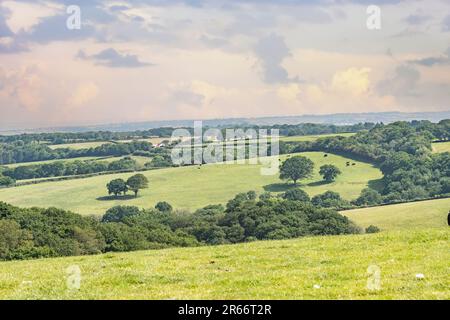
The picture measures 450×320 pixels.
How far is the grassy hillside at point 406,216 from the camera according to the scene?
314 feet

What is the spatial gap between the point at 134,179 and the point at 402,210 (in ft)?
267

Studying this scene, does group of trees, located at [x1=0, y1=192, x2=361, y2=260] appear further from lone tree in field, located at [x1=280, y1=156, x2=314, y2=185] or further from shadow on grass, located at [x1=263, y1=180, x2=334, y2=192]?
lone tree in field, located at [x1=280, y1=156, x2=314, y2=185]

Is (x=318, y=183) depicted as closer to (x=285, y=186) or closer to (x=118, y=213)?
(x=285, y=186)

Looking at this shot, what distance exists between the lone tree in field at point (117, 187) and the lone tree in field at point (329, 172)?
180 ft

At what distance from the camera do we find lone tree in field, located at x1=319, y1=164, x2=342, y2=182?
17038 cm

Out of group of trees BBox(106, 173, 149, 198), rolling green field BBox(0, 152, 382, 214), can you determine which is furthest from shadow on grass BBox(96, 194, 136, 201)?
group of trees BBox(106, 173, 149, 198)

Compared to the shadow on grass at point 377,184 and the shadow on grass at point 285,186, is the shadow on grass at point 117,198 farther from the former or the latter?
the shadow on grass at point 377,184

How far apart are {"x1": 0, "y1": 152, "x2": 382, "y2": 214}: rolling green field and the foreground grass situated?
125539 mm

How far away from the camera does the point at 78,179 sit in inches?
7456

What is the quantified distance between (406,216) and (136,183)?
85.1 metres

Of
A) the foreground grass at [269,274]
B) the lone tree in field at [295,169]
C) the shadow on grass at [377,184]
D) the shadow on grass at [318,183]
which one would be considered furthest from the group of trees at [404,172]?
the foreground grass at [269,274]

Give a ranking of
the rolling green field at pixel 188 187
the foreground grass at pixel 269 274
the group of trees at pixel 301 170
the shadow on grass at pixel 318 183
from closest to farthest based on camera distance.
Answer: the foreground grass at pixel 269 274 → the rolling green field at pixel 188 187 → the shadow on grass at pixel 318 183 → the group of trees at pixel 301 170

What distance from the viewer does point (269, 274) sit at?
17.7 metres

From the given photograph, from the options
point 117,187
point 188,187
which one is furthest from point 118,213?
point 188,187
